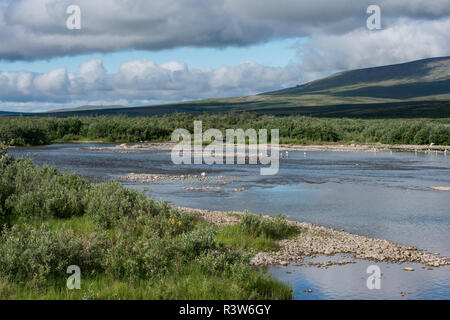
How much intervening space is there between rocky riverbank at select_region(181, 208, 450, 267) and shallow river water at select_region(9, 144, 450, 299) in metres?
0.51

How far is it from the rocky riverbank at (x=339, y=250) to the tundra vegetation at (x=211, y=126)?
5285 cm

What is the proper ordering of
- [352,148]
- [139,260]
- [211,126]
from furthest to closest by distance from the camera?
[211,126]
[352,148]
[139,260]

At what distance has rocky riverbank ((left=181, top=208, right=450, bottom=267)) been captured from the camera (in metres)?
12.5

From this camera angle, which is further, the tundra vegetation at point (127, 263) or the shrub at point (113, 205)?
the shrub at point (113, 205)

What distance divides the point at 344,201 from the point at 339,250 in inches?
376

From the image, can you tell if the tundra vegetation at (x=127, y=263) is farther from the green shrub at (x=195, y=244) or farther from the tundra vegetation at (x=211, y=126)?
the tundra vegetation at (x=211, y=126)

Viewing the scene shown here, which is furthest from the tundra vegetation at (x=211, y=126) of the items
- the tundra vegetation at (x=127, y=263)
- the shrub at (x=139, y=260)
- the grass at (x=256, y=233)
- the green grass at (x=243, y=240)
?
the shrub at (x=139, y=260)

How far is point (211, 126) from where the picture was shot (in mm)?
86500

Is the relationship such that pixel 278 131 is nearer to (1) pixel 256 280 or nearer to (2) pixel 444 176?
(2) pixel 444 176

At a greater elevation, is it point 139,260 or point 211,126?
point 211,126

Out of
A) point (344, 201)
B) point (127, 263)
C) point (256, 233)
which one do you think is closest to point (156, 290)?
point (127, 263)

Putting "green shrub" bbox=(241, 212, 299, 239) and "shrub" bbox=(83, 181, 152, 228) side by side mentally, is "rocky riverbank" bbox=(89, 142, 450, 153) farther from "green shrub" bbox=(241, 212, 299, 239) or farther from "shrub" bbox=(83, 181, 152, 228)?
"green shrub" bbox=(241, 212, 299, 239)

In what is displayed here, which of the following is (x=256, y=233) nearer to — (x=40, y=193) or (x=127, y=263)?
(x=127, y=263)

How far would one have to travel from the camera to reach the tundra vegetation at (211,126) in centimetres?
6481
